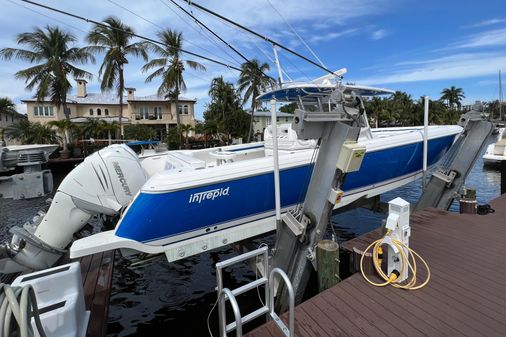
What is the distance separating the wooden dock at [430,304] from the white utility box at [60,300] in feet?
5.43

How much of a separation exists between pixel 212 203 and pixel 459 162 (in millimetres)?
5838

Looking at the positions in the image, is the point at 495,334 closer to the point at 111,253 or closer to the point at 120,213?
the point at 120,213

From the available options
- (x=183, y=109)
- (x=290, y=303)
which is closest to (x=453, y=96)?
(x=183, y=109)

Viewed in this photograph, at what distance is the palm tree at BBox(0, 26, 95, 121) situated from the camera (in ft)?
84.0

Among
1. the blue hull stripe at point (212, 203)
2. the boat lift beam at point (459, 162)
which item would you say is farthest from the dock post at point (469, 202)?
the blue hull stripe at point (212, 203)

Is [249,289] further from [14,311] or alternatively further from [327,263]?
[14,311]

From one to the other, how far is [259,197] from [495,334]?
3091 mm

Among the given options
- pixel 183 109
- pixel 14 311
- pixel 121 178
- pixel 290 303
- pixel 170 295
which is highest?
pixel 183 109

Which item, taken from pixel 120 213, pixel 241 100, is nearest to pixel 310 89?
pixel 120 213

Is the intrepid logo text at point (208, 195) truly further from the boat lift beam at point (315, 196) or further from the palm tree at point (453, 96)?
the palm tree at point (453, 96)

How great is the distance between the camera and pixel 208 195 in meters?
4.23

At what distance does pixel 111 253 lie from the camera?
5504 millimetres

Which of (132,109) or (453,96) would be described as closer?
(132,109)

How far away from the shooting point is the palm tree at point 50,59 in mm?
25594
